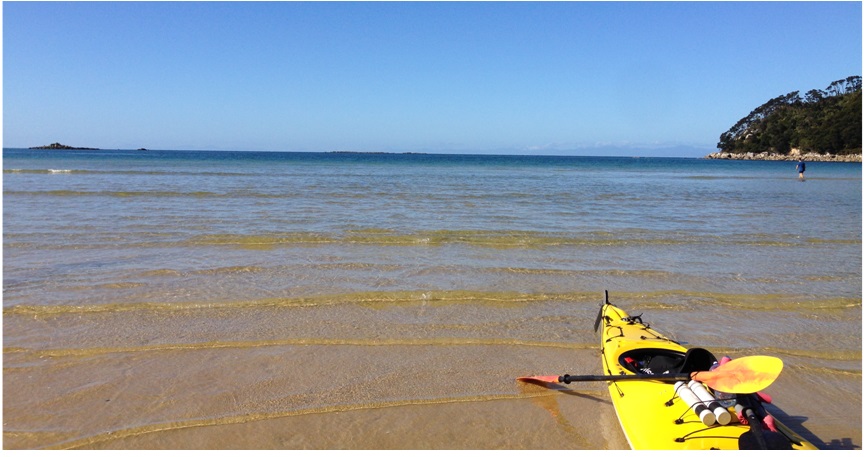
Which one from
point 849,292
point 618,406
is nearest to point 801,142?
point 849,292

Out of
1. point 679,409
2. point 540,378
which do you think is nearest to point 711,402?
point 679,409

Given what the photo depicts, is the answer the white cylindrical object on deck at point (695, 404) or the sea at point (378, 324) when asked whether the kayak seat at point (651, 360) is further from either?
the white cylindrical object on deck at point (695, 404)

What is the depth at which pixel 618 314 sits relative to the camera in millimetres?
5902

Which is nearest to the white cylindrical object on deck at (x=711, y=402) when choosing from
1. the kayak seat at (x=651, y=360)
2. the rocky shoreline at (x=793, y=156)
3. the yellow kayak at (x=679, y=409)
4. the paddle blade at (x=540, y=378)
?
the yellow kayak at (x=679, y=409)

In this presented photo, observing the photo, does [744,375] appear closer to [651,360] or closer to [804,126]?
[651,360]

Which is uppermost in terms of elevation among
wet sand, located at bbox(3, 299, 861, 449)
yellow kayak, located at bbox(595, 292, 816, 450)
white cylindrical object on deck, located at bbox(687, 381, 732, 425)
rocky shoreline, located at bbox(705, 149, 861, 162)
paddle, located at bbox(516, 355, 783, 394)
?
rocky shoreline, located at bbox(705, 149, 861, 162)

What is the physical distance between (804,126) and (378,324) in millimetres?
108931

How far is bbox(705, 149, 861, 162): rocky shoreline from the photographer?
78.1 metres

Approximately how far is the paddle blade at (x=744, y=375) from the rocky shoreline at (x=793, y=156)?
296 ft

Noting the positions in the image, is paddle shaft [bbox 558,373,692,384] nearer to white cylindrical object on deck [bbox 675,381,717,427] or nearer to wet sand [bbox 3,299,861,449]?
white cylindrical object on deck [bbox 675,381,717,427]

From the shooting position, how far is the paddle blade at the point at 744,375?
3.71 metres

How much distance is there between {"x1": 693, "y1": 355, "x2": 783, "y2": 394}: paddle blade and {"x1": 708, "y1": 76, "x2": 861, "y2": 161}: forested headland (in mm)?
90484

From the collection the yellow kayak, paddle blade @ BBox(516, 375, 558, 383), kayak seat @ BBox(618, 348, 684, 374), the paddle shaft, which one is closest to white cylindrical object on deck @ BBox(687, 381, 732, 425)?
the yellow kayak
